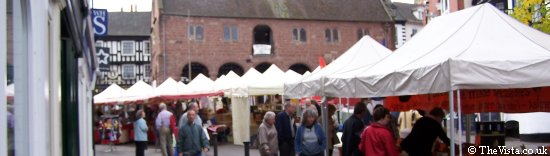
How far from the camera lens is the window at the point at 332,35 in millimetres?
53031

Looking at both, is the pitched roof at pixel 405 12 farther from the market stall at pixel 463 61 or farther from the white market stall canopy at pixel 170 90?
the market stall at pixel 463 61

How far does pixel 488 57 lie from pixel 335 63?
483cm

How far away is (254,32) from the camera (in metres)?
51.8

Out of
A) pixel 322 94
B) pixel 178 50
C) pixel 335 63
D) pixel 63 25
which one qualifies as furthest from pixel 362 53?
pixel 178 50

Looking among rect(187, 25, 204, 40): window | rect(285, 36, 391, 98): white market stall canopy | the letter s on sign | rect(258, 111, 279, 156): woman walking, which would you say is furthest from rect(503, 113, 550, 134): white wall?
rect(187, 25, 204, 40): window

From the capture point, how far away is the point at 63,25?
438cm

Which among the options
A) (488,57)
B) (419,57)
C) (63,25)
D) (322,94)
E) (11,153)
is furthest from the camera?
(322,94)

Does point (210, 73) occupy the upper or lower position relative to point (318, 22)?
lower

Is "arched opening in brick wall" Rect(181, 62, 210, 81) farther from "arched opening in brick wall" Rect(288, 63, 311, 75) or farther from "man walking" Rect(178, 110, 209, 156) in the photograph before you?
"man walking" Rect(178, 110, 209, 156)

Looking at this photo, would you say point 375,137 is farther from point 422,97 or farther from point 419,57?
point 422,97

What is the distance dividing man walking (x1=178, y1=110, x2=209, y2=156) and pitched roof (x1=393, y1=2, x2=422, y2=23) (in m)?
60.7

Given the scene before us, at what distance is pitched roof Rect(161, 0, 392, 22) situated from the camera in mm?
49344

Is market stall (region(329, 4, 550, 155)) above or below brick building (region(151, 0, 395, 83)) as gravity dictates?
below

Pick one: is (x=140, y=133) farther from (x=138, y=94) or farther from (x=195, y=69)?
(x=195, y=69)
